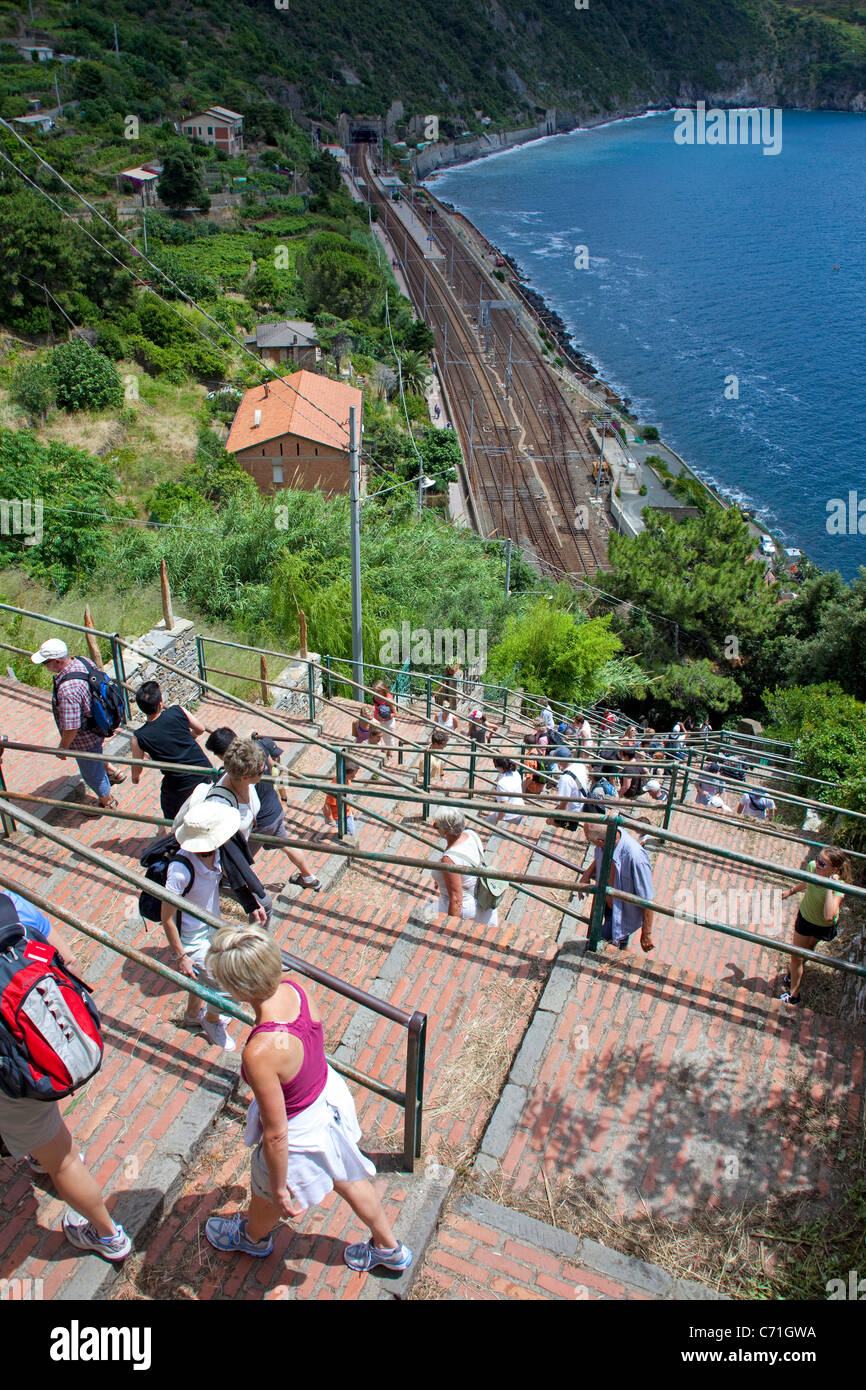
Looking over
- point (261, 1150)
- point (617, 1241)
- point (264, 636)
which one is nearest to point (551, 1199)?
point (617, 1241)

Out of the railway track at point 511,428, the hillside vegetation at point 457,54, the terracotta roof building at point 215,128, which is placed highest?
the hillside vegetation at point 457,54

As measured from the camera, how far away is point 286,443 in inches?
1569

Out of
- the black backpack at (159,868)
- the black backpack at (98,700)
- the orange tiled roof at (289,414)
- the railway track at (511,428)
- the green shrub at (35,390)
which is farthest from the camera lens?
the railway track at (511,428)

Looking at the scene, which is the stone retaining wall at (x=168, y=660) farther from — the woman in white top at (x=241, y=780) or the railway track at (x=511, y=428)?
the railway track at (x=511, y=428)

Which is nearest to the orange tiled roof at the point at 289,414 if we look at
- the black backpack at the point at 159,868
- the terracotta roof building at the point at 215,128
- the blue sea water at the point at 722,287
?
the blue sea water at the point at 722,287

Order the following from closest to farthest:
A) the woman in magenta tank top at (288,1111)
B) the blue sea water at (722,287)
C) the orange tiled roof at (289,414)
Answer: the woman in magenta tank top at (288,1111), the orange tiled roof at (289,414), the blue sea water at (722,287)

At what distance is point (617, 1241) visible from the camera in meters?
3.85

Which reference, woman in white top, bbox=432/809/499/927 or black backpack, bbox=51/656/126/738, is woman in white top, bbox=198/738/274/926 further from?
black backpack, bbox=51/656/126/738

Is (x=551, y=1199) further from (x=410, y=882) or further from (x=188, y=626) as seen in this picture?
(x=188, y=626)

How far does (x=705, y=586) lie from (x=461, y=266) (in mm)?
72406

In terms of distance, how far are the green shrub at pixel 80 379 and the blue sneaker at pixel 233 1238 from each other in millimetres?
39308

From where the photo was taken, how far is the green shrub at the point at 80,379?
37250mm

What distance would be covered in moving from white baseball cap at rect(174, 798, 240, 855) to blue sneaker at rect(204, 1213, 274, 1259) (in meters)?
→ 1.63

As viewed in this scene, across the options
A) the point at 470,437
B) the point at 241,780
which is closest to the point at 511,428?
the point at 470,437
